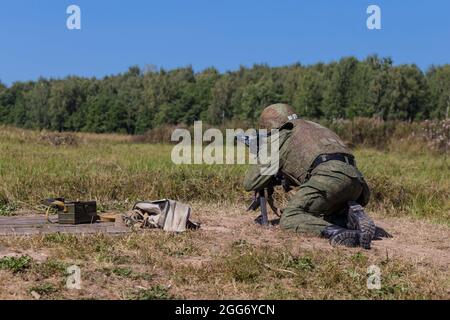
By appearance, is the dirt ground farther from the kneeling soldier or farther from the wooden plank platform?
the wooden plank platform

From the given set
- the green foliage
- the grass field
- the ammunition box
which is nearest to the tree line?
the grass field

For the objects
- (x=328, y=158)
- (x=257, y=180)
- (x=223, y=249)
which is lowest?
(x=223, y=249)

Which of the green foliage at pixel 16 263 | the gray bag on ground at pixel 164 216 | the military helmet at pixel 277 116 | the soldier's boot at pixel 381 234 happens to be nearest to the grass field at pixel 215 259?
the green foliage at pixel 16 263

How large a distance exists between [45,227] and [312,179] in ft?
8.90

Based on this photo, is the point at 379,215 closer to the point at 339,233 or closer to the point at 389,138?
the point at 339,233

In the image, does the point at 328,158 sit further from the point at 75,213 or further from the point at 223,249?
the point at 75,213

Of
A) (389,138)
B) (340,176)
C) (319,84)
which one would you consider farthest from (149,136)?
(319,84)

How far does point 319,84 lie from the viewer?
3014 inches

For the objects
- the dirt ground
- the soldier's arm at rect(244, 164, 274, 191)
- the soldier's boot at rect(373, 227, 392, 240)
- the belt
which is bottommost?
the soldier's boot at rect(373, 227, 392, 240)

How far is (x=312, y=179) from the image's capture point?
608 cm

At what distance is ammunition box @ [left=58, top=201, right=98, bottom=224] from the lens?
6.25 meters

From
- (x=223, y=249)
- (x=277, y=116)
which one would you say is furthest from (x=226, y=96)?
(x=223, y=249)

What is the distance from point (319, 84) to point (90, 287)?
244 ft

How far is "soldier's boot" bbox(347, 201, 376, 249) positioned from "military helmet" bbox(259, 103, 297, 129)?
1139 mm
